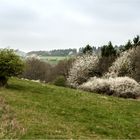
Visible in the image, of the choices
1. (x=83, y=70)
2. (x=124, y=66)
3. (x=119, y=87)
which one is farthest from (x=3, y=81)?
(x=83, y=70)

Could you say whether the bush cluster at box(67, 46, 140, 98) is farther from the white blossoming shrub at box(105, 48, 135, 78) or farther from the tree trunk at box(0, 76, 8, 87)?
the tree trunk at box(0, 76, 8, 87)

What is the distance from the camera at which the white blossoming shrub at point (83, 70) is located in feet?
250

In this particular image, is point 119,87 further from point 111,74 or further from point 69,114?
point 69,114

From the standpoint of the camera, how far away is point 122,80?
163 feet

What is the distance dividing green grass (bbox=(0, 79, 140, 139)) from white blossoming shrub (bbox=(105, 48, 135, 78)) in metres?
34.8

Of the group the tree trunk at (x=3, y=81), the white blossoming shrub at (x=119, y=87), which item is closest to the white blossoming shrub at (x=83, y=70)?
the white blossoming shrub at (x=119, y=87)

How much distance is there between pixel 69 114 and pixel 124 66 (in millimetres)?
43992

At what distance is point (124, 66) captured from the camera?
67.1 meters

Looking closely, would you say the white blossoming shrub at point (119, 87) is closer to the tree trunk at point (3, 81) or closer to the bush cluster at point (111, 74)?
the bush cluster at point (111, 74)

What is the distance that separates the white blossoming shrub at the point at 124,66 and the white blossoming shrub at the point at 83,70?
747cm

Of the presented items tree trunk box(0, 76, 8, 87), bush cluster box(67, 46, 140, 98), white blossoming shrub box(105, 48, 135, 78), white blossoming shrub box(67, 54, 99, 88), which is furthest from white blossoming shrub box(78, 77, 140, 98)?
white blossoming shrub box(67, 54, 99, 88)

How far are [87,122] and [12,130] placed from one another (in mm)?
5257

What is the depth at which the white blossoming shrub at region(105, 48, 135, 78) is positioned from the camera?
6634 cm

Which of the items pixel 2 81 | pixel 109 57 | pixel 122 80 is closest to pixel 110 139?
pixel 2 81
